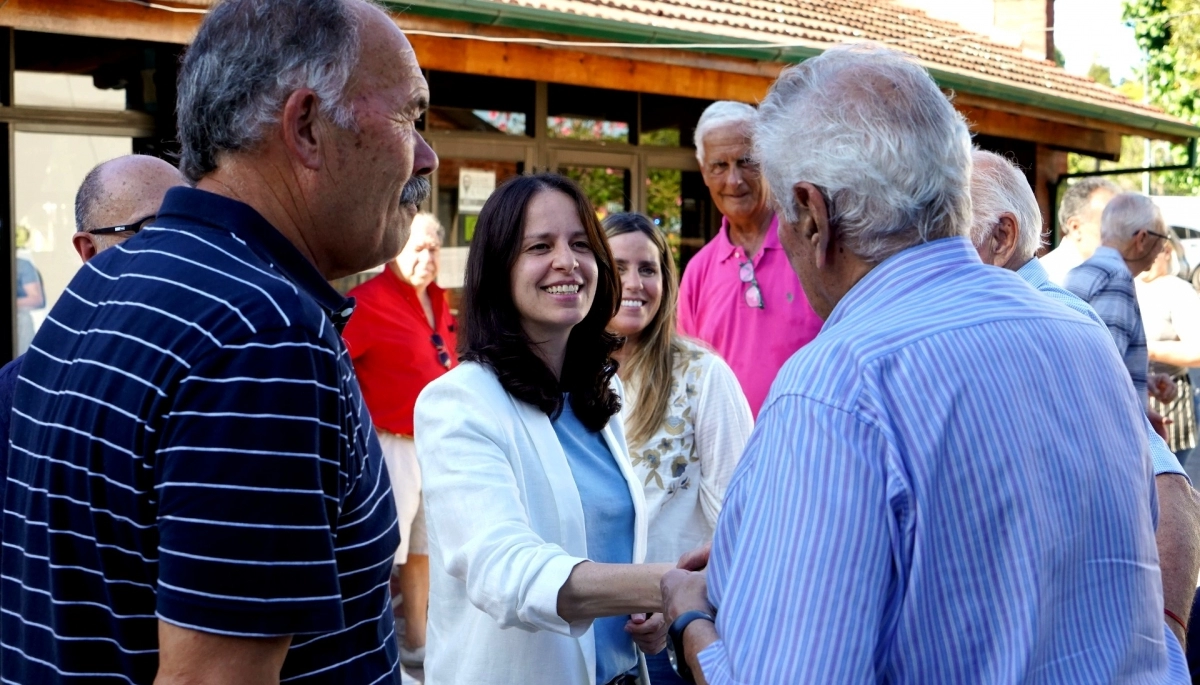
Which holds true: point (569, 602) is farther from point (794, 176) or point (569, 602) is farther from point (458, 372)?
point (794, 176)

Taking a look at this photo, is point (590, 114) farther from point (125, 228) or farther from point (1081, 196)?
point (125, 228)

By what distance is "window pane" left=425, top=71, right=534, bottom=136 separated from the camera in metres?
8.34

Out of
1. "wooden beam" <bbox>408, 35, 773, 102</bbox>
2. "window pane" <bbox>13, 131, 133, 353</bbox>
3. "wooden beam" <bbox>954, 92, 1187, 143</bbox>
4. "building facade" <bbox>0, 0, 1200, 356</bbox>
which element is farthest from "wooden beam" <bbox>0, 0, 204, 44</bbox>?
"wooden beam" <bbox>954, 92, 1187, 143</bbox>

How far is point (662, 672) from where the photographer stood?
329 cm

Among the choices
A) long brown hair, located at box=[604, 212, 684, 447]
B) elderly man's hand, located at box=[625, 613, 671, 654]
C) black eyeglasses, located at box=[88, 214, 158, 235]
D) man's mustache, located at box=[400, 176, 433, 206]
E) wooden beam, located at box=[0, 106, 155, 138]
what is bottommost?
elderly man's hand, located at box=[625, 613, 671, 654]

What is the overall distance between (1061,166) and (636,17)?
790cm

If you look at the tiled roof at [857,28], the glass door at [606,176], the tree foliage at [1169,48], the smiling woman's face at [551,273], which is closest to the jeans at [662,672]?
the smiling woman's face at [551,273]

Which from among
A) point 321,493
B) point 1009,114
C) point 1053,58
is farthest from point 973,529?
point 1053,58

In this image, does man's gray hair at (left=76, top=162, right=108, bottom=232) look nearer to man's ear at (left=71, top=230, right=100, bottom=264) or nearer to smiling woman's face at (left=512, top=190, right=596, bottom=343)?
man's ear at (left=71, top=230, right=100, bottom=264)

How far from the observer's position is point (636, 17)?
26.2ft

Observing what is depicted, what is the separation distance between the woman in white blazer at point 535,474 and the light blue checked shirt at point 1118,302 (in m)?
2.81

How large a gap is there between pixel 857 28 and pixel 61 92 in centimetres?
824

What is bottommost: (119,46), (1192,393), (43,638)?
(1192,393)

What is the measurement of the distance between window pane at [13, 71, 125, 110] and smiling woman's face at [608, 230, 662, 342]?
13.0 ft
